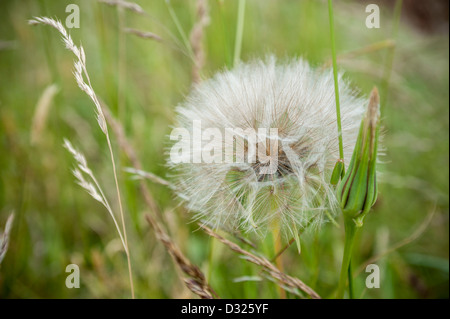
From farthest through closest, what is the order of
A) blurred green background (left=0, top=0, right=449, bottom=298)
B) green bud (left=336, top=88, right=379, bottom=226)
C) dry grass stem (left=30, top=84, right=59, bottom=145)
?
blurred green background (left=0, top=0, right=449, bottom=298)
dry grass stem (left=30, top=84, right=59, bottom=145)
green bud (left=336, top=88, right=379, bottom=226)

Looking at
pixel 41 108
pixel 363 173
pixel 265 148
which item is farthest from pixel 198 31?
pixel 363 173

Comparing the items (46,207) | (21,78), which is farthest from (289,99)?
(21,78)

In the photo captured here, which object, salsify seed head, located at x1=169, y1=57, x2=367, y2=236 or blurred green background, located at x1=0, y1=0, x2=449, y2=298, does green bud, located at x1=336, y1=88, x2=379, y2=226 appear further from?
blurred green background, located at x1=0, y1=0, x2=449, y2=298

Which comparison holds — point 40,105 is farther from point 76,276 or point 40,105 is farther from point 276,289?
point 276,289

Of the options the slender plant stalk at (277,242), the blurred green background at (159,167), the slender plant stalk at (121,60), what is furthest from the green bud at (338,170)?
the slender plant stalk at (121,60)

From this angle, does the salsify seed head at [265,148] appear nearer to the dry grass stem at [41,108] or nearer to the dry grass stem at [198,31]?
the dry grass stem at [198,31]

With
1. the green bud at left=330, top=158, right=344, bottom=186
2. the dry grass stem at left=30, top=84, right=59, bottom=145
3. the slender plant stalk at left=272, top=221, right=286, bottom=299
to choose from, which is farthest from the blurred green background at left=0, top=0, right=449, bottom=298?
the green bud at left=330, top=158, right=344, bottom=186
